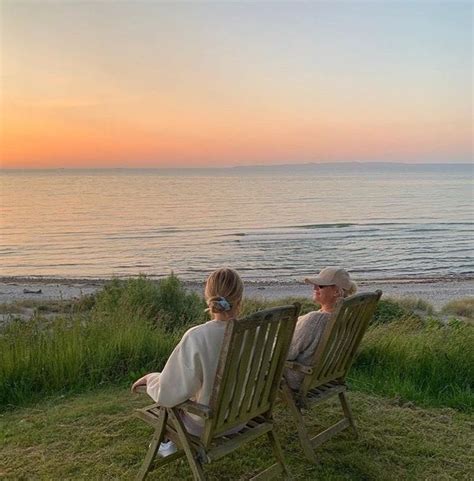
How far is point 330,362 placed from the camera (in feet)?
12.8

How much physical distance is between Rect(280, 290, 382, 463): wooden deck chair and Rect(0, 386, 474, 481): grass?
0.94 ft

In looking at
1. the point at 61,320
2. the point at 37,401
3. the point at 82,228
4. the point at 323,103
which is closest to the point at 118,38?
the point at 61,320

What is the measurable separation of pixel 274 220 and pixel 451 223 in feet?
43.7

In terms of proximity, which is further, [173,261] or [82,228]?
[82,228]

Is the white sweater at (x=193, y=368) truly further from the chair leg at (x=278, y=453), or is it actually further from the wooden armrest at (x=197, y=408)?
the chair leg at (x=278, y=453)

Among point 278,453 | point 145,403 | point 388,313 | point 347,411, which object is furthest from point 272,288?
point 278,453

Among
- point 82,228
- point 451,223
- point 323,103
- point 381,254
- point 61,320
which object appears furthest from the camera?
point 451,223

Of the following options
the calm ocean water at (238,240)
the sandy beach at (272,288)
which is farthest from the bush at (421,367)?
A: the calm ocean water at (238,240)

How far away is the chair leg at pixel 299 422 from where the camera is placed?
12.4 ft

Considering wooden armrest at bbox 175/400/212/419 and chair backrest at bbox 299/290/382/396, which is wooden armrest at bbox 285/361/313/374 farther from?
wooden armrest at bbox 175/400/212/419

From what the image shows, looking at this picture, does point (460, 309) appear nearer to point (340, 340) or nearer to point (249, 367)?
point (340, 340)

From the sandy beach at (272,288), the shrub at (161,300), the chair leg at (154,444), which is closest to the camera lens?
the chair leg at (154,444)

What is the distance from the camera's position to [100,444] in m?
4.16

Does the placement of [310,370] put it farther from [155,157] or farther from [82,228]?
[155,157]
